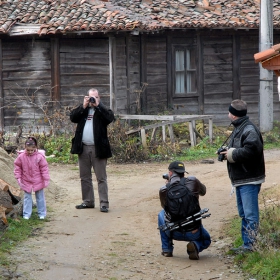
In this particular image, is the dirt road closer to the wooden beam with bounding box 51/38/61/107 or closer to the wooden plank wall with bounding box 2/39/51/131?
the wooden beam with bounding box 51/38/61/107

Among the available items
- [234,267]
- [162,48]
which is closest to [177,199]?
[234,267]

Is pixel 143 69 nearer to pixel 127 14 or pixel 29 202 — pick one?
pixel 127 14

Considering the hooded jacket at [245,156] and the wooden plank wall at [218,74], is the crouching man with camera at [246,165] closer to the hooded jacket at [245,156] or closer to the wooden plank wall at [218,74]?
the hooded jacket at [245,156]

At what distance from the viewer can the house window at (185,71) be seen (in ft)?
69.8

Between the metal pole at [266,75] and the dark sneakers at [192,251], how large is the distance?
1195 centimetres

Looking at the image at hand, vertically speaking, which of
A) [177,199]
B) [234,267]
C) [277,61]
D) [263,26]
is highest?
[263,26]

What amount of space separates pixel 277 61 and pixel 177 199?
1965 millimetres

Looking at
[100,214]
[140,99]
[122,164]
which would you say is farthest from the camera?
[140,99]

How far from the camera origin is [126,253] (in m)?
8.45

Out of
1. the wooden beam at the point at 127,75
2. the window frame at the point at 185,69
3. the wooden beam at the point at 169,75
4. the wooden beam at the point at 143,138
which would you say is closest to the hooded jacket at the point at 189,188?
the wooden beam at the point at 143,138

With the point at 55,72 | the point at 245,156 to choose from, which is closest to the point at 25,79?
the point at 55,72

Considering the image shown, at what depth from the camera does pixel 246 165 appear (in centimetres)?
779

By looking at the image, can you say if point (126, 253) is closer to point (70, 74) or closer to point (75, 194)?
point (75, 194)

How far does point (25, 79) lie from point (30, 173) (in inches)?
373
